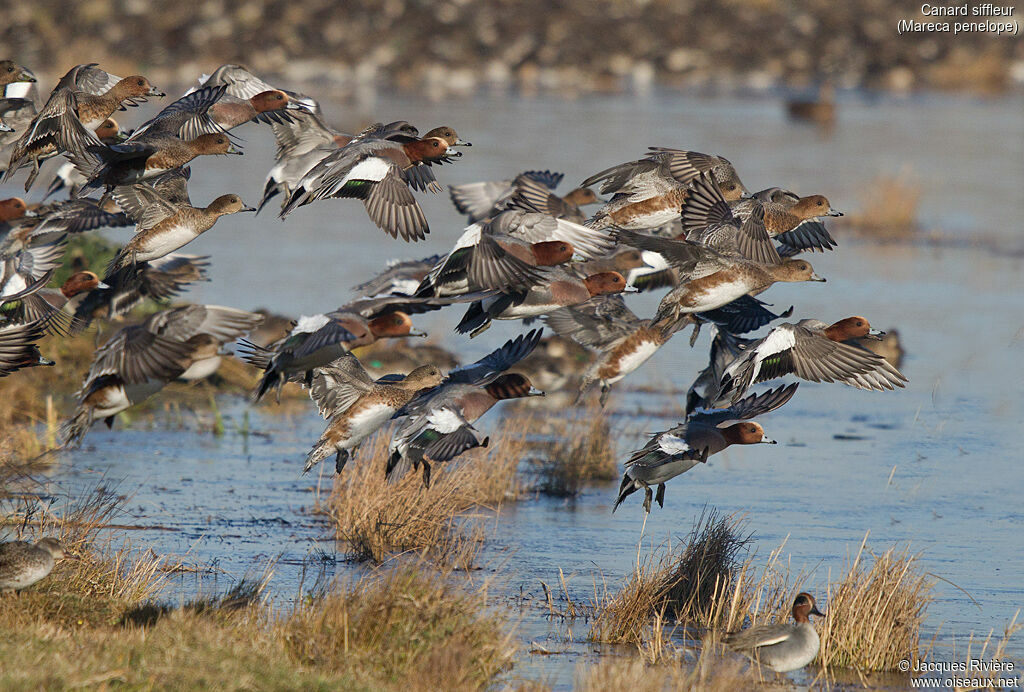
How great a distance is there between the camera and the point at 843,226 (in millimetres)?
25156

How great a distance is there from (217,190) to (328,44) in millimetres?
20552

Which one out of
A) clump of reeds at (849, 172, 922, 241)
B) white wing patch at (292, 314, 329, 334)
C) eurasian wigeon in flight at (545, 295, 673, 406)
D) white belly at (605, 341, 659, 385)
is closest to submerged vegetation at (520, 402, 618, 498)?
eurasian wigeon in flight at (545, 295, 673, 406)

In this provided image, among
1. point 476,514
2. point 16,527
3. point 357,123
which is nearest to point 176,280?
point 16,527

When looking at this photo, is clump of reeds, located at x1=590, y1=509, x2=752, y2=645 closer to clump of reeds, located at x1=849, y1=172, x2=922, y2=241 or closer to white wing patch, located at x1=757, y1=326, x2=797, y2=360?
white wing patch, located at x1=757, y1=326, x2=797, y2=360

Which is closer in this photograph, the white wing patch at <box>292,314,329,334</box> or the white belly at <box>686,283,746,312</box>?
the white wing patch at <box>292,314,329,334</box>

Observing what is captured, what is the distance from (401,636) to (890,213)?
62.6 ft

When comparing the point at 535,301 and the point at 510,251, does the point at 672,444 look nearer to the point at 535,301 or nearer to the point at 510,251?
the point at 535,301

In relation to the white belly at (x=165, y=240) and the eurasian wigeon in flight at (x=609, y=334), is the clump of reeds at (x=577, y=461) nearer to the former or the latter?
the eurasian wigeon in flight at (x=609, y=334)

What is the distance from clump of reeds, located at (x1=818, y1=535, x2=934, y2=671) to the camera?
7773 mm

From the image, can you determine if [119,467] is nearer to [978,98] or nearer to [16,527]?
[16,527]

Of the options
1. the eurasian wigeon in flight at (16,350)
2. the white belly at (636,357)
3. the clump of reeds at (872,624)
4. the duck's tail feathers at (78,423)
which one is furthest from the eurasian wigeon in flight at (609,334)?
the eurasian wigeon in flight at (16,350)

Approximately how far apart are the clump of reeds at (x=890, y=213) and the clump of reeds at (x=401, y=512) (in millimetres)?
15369

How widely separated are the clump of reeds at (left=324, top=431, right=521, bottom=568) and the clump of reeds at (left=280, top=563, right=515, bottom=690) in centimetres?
197

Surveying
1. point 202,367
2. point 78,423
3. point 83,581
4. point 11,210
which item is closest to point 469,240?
point 202,367
